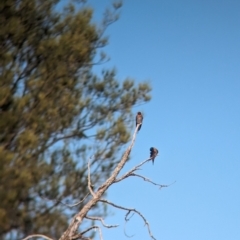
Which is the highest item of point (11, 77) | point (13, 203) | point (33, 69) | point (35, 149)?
point (33, 69)

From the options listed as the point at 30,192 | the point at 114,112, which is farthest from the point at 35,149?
the point at 114,112

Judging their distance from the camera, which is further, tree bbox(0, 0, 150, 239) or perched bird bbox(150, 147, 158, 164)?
tree bbox(0, 0, 150, 239)

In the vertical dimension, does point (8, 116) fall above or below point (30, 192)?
above

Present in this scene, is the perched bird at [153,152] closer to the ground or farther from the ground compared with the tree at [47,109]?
closer to the ground

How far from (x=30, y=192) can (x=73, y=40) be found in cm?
127

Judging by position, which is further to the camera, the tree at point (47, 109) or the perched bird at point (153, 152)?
the tree at point (47, 109)

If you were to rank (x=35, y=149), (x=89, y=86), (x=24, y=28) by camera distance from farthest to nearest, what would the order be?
(x=89, y=86), (x=24, y=28), (x=35, y=149)

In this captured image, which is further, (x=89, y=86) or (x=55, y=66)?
(x=89, y=86)

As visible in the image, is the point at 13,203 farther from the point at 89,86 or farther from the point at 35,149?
the point at 89,86

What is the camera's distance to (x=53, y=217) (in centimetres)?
440

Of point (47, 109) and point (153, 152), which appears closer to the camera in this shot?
point (153, 152)

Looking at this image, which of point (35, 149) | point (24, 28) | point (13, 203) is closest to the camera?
point (13, 203)

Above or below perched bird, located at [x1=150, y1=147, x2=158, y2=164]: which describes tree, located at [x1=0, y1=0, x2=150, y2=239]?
above

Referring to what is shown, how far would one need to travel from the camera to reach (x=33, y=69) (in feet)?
15.3
